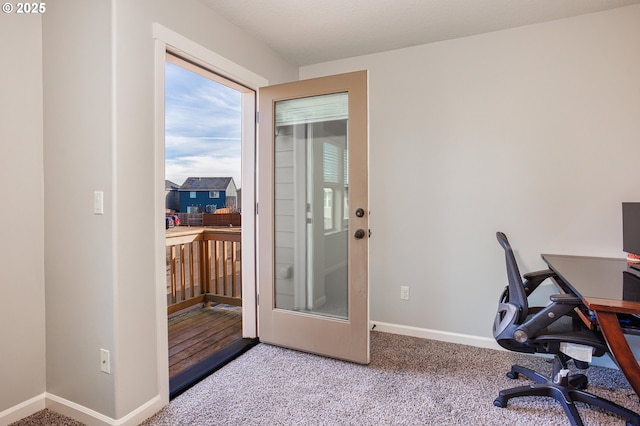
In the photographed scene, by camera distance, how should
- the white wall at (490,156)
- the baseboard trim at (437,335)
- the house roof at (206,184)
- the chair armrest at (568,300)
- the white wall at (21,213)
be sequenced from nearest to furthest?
the chair armrest at (568,300) < the white wall at (21,213) < the white wall at (490,156) < the baseboard trim at (437,335) < the house roof at (206,184)

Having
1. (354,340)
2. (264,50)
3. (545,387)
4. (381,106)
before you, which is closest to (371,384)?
(354,340)

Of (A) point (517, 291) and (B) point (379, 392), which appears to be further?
(B) point (379, 392)

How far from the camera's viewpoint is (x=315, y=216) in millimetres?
2713

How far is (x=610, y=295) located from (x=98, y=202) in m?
2.56

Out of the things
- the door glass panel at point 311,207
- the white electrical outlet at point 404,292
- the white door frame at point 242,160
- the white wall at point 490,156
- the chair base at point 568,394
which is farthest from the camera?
the white electrical outlet at point 404,292

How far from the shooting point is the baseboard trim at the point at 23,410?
1.82 m

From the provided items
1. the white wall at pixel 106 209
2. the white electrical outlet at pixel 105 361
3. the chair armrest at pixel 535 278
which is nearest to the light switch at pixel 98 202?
the white wall at pixel 106 209

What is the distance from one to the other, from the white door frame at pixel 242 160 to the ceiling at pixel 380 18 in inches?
14.1

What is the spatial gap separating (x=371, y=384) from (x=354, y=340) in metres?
0.32

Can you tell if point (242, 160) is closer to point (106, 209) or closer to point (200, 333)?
point (106, 209)

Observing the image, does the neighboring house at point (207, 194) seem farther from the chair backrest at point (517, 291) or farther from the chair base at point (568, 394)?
the chair base at point (568, 394)

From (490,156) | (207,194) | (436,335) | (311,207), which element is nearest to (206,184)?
(207,194)

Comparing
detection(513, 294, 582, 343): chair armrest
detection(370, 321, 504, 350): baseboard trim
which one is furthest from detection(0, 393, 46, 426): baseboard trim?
detection(513, 294, 582, 343): chair armrest

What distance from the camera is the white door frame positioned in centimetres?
195
